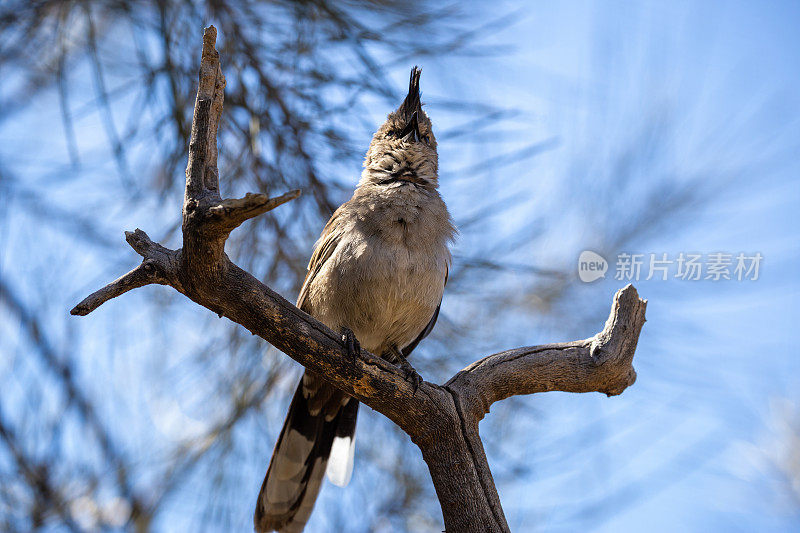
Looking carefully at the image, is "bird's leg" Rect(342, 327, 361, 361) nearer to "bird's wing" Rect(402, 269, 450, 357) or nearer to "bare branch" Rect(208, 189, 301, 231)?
"bare branch" Rect(208, 189, 301, 231)

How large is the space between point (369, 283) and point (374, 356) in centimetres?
50

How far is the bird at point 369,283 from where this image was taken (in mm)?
3078

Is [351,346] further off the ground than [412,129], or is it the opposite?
[412,129]

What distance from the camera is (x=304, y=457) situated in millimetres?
3361

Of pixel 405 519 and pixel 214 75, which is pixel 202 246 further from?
pixel 405 519

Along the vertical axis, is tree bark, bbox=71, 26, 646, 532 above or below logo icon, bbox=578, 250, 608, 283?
below

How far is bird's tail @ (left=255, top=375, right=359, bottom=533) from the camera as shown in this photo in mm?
3279

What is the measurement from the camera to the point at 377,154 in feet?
11.4

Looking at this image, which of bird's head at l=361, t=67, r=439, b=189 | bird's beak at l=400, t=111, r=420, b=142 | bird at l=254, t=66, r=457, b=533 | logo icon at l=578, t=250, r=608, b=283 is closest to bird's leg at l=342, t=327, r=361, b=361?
bird at l=254, t=66, r=457, b=533

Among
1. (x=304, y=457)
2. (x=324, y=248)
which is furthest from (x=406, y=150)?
(x=304, y=457)

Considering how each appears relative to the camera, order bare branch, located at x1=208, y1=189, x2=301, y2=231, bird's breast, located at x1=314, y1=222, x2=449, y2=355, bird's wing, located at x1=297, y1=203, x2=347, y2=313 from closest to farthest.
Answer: bare branch, located at x1=208, y1=189, x2=301, y2=231
bird's breast, located at x1=314, y1=222, x2=449, y2=355
bird's wing, located at x1=297, y1=203, x2=347, y2=313

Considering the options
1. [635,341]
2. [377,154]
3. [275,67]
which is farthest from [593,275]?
[275,67]

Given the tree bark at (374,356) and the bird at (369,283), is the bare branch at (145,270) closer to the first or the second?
the tree bark at (374,356)

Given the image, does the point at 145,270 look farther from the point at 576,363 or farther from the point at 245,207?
the point at 576,363
